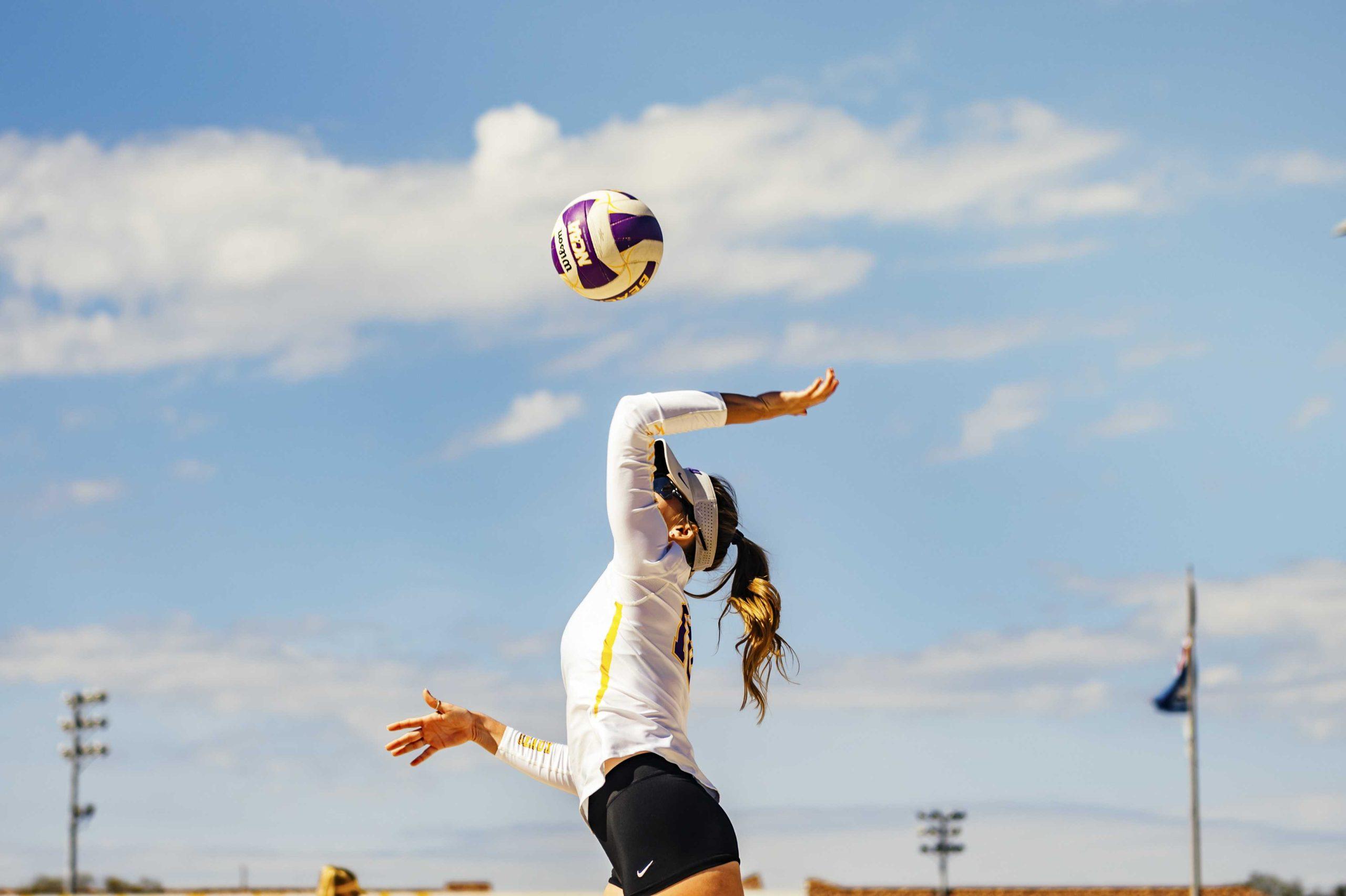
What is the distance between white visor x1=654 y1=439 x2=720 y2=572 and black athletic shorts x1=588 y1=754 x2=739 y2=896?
89cm

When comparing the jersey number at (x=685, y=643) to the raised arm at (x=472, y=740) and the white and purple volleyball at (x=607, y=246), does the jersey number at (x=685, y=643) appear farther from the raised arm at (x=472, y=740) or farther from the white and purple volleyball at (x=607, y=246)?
the white and purple volleyball at (x=607, y=246)

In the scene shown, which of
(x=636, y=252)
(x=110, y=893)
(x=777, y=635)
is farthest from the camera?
(x=110, y=893)

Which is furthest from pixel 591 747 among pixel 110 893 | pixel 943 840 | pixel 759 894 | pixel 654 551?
pixel 943 840

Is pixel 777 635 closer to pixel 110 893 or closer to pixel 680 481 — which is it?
pixel 680 481

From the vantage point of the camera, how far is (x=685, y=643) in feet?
19.4

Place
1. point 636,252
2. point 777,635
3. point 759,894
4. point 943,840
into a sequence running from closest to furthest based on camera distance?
point 777,635 < point 636,252 < point 759,894 < point 943,840

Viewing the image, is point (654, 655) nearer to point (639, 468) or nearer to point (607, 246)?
point (639, 468)

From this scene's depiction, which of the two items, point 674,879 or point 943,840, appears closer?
point 674,879

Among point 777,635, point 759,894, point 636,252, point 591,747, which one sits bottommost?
point 759,894

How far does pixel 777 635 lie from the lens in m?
6.20

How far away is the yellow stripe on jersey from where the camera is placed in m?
5.67

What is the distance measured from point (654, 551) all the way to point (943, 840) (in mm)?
47364

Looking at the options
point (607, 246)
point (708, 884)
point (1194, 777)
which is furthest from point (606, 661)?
point (1194, 777)

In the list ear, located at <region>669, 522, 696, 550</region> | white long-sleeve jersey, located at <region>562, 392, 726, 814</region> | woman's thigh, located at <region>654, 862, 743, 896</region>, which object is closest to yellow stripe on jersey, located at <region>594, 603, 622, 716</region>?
white long-sleeve jersey, located at <region>562, 392, 726, 814</region>
